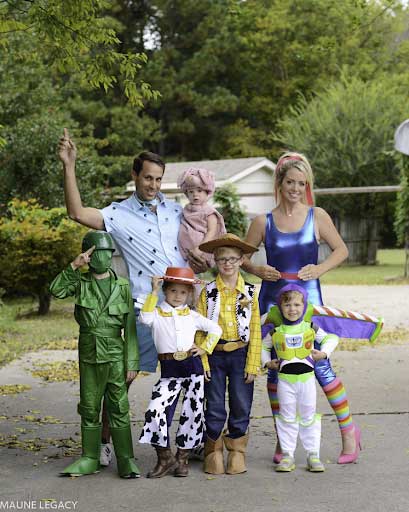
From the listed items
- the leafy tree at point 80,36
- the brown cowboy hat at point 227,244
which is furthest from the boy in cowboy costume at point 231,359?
the leafy tree at point 80,36

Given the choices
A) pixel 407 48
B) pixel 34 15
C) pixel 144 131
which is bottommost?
pixel 34 15

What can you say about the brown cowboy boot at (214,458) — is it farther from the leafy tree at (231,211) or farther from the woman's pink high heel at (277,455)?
the leafy tree at (231,211)

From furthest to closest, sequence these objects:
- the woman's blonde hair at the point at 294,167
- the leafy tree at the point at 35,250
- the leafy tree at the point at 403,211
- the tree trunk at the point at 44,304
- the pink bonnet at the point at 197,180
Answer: the leafy tree at the point at 403,211 < the tree trunk at the point at 44,304 < the leafy tree at the point at 35,250 < the woman's blonde hair at the point at 294,167 < the pink bonnet at the point at 197,180

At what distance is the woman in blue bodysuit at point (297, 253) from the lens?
5703 mm

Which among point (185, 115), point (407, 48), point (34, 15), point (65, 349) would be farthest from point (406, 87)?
point (34, 15)

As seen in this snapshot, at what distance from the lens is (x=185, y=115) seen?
4278 cm

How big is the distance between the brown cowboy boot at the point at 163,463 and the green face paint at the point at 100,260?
1109 mm

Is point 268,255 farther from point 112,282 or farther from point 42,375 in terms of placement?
point 42,375

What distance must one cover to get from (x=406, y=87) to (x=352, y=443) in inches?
1380

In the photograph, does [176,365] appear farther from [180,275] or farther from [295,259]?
[295,259]

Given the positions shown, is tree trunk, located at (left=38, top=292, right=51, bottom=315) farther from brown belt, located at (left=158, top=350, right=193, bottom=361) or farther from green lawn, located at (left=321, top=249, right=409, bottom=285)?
brown belt, located at (left=158, top=350, right=193, bottom=361)

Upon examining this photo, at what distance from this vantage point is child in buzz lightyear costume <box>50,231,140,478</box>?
536 cm

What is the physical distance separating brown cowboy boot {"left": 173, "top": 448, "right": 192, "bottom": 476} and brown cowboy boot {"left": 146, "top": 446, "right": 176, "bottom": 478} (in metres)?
0.05

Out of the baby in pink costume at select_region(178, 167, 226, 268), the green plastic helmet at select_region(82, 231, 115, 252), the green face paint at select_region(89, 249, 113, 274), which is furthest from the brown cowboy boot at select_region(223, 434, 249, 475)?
the green plastic helmet at select_region(82, 231, 115, 252)
